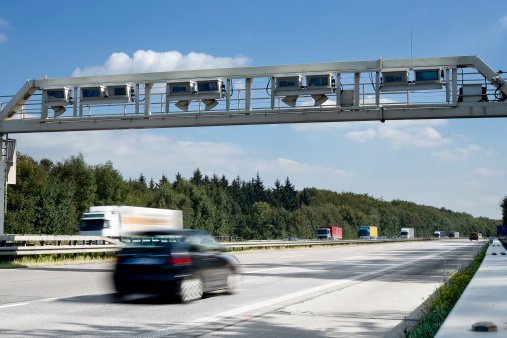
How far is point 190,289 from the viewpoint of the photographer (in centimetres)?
1140

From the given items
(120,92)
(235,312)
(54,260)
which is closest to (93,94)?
(120,92)

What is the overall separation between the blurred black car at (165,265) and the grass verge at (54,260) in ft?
37.1

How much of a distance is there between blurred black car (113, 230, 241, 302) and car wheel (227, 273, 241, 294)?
30.1 inches

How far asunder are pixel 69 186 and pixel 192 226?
33.1 meters

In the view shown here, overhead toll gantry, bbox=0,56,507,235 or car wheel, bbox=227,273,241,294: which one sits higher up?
overhead toll gantry, bbox=0,56,507,235

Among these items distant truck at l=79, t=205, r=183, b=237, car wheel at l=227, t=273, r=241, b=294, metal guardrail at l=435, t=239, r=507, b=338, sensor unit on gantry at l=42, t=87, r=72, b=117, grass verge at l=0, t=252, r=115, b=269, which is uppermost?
sensor unit on gantry at l=42, t=87, r=72, b=117

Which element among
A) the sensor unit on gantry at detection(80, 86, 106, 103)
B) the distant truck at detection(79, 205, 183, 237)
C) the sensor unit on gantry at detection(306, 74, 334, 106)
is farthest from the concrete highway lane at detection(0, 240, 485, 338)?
the distant truck at detection(79, 205, 183, 237)

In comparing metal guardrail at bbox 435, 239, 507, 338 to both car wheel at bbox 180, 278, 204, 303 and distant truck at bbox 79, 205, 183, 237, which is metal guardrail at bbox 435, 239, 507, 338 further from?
distant truck at bbox 79, 205, 183, 237

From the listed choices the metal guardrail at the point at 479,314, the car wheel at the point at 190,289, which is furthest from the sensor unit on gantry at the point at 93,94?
the metal guardrail at the point at 479,314

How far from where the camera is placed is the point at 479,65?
75.4ft

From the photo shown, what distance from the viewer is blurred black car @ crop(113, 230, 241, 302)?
36.4 ft

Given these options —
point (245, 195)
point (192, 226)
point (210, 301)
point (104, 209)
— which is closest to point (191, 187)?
point (192, 226)

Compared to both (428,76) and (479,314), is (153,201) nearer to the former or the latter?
(428,76)

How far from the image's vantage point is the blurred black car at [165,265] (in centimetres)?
1109
